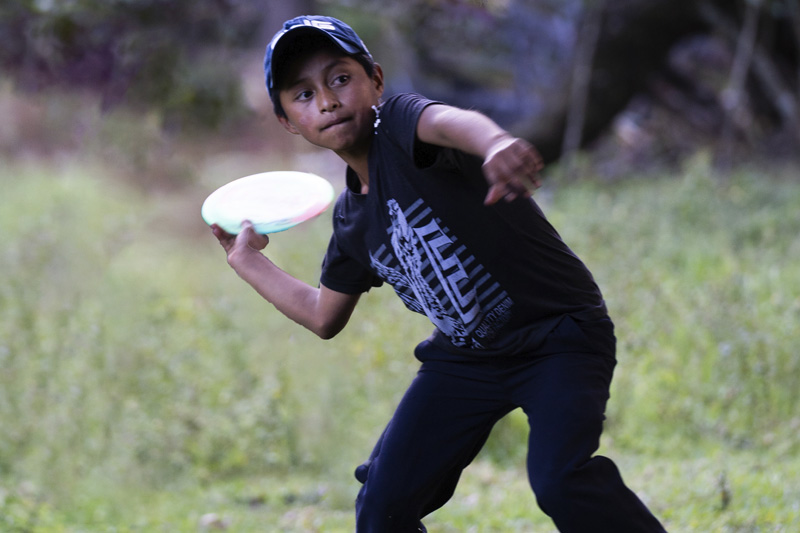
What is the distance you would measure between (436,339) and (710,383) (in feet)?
9.53

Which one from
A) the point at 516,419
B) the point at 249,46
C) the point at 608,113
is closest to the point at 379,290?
the point at 516,419

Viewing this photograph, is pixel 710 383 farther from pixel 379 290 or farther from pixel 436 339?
pixel 436 339

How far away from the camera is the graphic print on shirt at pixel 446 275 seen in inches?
97.0

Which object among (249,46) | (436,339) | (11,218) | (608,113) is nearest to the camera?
(436,339)

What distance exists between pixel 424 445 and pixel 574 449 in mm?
471

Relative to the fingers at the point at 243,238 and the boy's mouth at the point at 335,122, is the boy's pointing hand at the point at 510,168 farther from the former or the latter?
the fingers at the point at 243,238

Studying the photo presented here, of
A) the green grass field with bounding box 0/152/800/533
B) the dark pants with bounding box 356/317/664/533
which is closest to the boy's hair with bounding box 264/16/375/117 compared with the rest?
the dark pants with bounding box 356/317/664/533

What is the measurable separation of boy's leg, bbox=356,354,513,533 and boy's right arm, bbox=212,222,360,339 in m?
0.37

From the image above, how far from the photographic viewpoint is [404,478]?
2.56 metres

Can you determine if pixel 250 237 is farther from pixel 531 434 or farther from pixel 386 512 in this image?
pixel 531 434

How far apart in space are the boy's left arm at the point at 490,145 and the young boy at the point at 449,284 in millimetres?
11

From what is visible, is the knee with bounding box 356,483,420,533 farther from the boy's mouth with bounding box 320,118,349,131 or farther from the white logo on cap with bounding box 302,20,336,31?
the white logo on cap with bounding box 302,20,336,31

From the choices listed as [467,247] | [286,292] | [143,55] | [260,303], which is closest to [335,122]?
[467,247]

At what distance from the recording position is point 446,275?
8.14 feet
